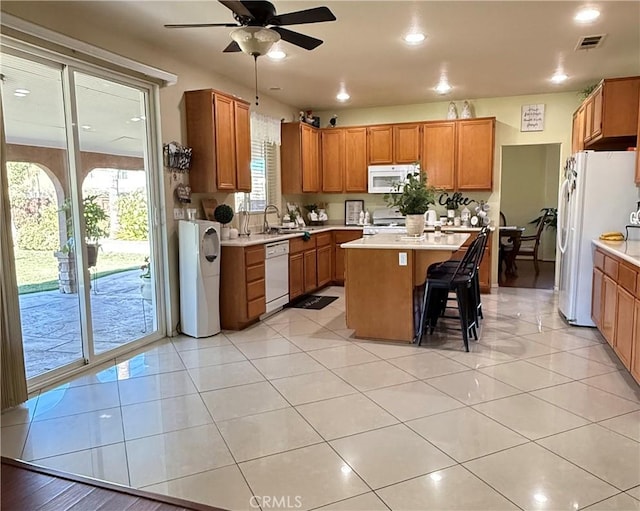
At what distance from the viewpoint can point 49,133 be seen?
3234mm

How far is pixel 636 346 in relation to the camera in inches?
114

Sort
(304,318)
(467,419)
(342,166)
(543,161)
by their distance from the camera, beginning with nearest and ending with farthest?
(467,419) → (304,318) → (342,166) → (543,161)

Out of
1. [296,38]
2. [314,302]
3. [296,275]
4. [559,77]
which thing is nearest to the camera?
[296,38]

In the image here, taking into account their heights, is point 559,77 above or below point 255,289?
above

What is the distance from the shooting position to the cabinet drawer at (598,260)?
3.93 metres

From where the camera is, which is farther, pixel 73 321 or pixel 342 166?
pixel 342 166

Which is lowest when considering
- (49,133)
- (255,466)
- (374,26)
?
(255,466)

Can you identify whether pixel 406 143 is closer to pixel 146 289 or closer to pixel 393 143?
pixel 393 143

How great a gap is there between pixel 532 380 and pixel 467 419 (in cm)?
83

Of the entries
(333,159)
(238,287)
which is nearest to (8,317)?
(238,287)

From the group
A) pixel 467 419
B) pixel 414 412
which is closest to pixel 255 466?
pixel 414 412

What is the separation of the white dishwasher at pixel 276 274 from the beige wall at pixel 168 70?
0.77 metres

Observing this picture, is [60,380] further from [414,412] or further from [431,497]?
[431,497]

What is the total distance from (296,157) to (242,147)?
163 centimetres
